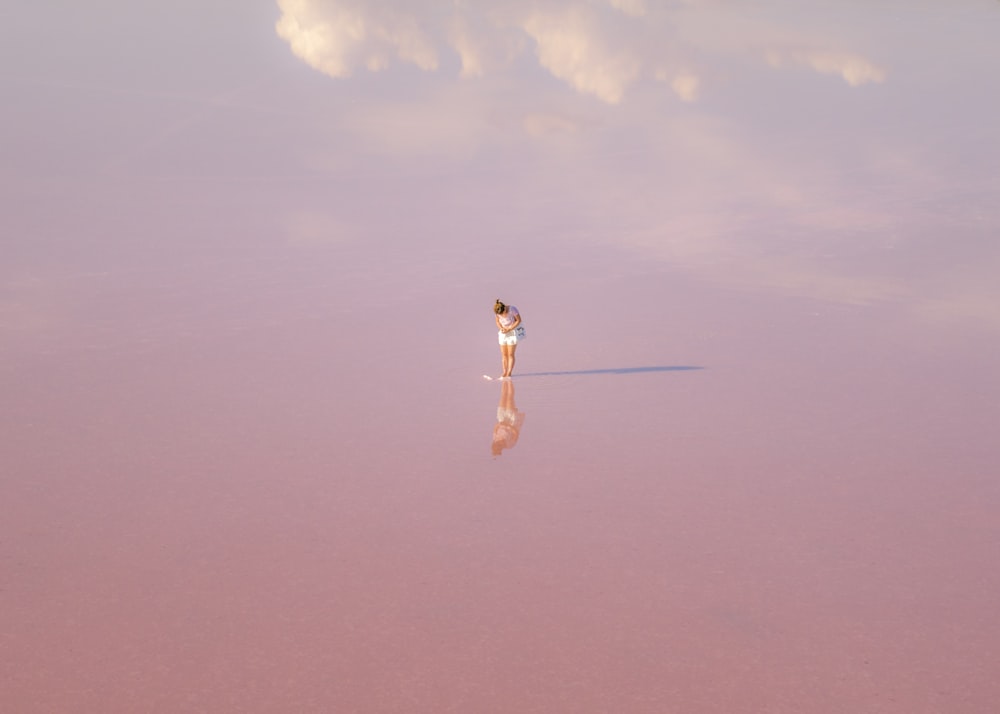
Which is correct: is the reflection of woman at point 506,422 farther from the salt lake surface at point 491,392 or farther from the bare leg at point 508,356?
the bare leg at point 508,356

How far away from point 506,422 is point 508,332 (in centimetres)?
137

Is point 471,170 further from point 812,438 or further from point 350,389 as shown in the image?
point 812,438

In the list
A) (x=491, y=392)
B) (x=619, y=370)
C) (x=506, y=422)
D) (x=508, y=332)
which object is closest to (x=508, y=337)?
(x=508, y=332)

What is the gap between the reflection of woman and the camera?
1371cm

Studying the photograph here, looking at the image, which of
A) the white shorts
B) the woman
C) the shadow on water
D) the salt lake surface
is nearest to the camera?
the salt lake surface

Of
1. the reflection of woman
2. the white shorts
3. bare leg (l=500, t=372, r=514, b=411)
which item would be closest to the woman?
the white shorts

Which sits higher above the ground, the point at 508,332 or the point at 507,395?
the point at 508,332

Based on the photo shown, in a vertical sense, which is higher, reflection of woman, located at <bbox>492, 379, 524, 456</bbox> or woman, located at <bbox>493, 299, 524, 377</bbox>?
woman, located at <bbox>493, 299, 524, 377</bbox>

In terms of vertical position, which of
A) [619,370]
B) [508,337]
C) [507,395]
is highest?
[508,337]

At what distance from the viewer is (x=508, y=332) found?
1501 centimetres

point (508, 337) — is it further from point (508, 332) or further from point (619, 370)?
point (619, 370)

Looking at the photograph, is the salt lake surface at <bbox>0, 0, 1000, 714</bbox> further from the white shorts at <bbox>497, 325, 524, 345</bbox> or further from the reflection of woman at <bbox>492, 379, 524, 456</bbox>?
the white shorts at <bbox>497, 325, 524, 345</bbox>

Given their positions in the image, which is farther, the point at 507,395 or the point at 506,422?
the point at 507,395

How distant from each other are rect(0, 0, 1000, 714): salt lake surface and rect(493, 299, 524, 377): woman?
0.42 m
